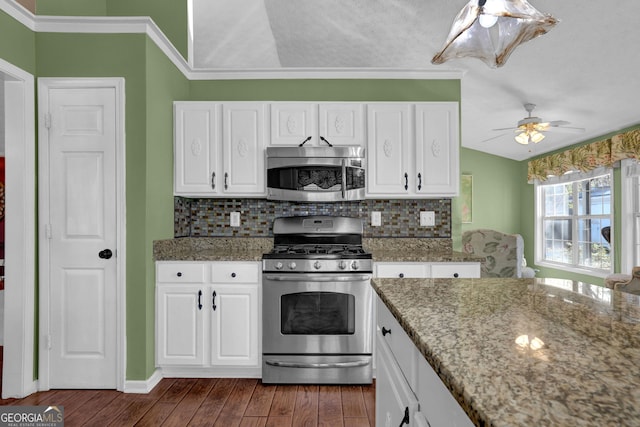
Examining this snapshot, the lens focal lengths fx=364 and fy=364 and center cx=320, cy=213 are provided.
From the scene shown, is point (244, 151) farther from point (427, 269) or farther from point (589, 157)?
point (589, 157)

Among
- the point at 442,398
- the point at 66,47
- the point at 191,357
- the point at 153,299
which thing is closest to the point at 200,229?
the point at 153,299

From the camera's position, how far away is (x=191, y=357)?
2594mm

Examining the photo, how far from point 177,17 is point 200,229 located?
187cm

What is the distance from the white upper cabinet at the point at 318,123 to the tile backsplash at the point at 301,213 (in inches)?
22.8

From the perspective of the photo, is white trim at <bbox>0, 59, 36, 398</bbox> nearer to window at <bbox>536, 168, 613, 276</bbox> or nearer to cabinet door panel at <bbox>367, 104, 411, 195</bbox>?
cabinet door panel at <bbox>367, 104, 411, 195</bbox>

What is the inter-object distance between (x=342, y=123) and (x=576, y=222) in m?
4.89

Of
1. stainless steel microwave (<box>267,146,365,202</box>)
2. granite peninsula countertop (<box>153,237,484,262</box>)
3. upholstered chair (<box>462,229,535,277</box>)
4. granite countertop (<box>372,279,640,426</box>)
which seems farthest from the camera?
upholstered chair (<box>462,229,535,277</box>)

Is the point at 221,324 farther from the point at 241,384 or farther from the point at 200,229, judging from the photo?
the point at 200,229

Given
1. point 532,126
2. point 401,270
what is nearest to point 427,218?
point 401,270

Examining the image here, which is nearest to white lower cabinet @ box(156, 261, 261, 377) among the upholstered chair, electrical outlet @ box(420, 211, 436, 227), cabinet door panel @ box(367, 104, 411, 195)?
cabinet door panel @ box(367, 104, 411, 195)

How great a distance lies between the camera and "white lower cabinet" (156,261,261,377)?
8.50 ft

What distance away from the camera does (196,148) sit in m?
2.97

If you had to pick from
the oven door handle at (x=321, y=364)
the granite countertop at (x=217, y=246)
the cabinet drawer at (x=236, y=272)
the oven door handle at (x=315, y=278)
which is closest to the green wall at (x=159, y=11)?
the granite countertop at (x=217, y=246)

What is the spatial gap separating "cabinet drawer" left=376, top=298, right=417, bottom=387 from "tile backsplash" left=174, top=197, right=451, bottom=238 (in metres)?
1.82
